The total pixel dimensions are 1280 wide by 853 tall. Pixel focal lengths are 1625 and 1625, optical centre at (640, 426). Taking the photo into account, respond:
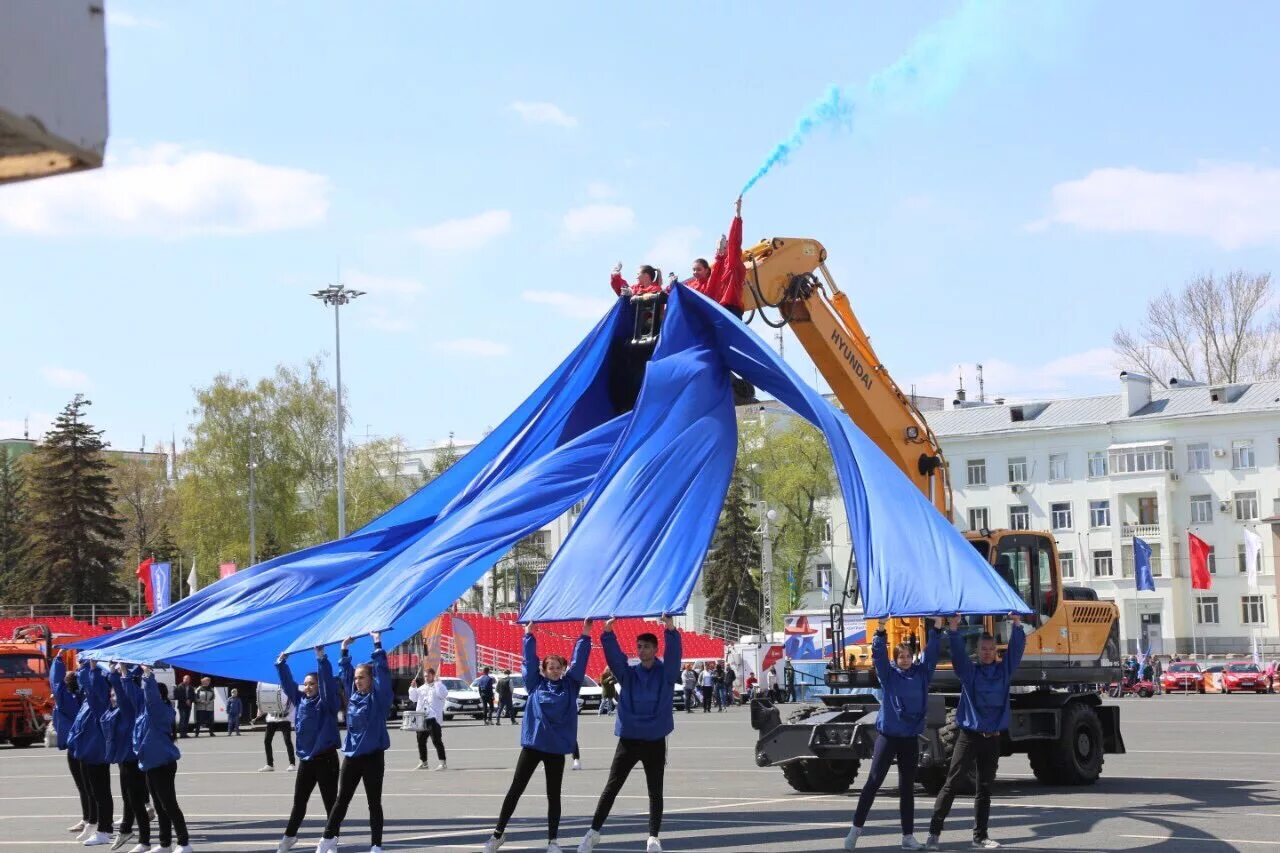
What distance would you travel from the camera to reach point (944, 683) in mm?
19922

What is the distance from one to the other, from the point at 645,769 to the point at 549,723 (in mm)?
892

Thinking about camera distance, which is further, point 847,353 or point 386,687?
point 847,353

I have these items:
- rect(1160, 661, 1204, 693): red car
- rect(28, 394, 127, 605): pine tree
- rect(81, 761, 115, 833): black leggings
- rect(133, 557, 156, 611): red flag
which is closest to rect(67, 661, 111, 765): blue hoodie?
rect(81, 761, 115, 833): black leggings

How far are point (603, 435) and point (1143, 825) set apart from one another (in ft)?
22.0

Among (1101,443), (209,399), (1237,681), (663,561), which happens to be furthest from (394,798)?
(1101,443)

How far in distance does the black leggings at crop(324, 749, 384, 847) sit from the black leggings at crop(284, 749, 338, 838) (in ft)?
0.62

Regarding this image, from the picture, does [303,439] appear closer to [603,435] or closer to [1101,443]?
[1101,443]

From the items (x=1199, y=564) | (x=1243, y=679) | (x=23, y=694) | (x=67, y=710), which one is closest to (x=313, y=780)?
(x=67, y=710)

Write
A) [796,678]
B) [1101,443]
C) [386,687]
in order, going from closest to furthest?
1. [386,687]
2. [796,678]
3. [1101,443]

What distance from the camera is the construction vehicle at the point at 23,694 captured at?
130ft

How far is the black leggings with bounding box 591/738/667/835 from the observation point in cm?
1306

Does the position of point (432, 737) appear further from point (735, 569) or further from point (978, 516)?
point (978, 516)

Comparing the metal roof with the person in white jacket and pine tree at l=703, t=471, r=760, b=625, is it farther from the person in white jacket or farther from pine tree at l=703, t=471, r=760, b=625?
the person in white jacket

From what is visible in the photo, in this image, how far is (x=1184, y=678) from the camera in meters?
59.6
